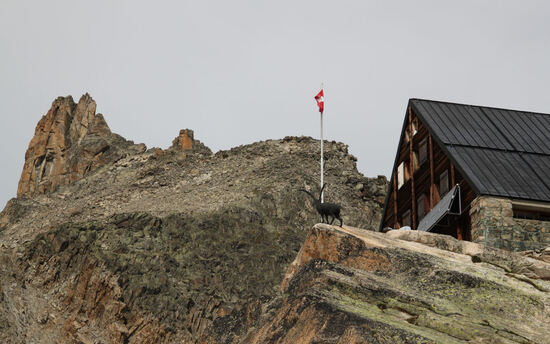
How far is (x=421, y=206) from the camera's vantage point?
37.9 metres

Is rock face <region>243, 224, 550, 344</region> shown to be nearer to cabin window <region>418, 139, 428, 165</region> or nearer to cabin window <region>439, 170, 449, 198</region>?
cabin window <region>439, 170, 449, 198</region>

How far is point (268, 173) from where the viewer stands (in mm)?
87062

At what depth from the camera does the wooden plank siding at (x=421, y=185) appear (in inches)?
1282

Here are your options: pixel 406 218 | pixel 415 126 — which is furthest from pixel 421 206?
pixel 415 126

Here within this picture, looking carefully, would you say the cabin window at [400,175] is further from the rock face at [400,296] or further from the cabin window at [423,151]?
the rock face at [400,296]

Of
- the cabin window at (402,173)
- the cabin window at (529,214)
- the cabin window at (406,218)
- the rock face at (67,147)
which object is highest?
the rock face at (67,147)

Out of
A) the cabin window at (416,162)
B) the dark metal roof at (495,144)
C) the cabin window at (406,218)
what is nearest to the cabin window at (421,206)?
the cabin window at (406,218)

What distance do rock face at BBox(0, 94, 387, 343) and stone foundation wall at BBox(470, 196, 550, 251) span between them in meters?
21.8

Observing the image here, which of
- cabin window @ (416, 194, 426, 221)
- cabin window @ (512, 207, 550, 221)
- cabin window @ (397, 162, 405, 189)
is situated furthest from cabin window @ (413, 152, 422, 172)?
cabin window @ (512, 207, 550, 221)

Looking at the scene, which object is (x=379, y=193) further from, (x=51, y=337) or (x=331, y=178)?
(x=51, y=337)

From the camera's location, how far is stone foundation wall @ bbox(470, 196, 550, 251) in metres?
30.1

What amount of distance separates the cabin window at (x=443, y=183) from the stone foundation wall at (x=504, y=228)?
344cm

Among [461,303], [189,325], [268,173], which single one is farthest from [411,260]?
[268,173]

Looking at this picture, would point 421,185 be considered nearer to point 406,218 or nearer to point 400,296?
point 406,218
